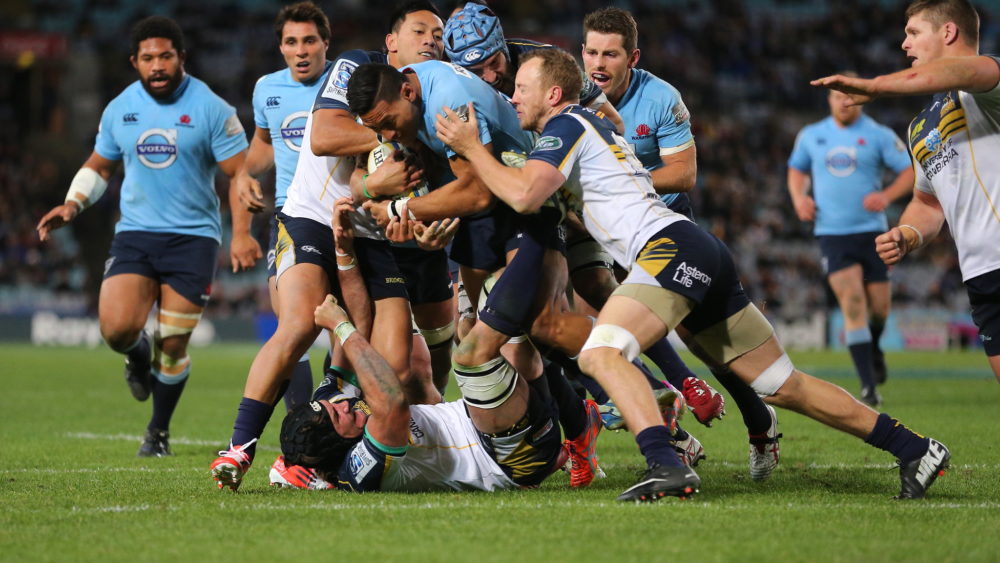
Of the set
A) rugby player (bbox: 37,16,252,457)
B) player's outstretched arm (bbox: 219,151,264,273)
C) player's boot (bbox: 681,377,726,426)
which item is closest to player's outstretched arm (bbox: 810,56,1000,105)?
player's boot (bbox: 681,377,726,426)

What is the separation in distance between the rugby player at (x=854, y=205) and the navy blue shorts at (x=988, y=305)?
5.59 metres

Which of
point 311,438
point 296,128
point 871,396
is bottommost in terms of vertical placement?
point 871,396

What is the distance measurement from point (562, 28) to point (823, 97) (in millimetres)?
7905

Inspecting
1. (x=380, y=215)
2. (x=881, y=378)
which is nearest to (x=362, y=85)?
(x=380, y=215)

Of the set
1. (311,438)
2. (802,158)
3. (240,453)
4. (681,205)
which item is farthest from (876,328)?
(240,453)

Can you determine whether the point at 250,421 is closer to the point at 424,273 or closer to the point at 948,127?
the point at 424,273

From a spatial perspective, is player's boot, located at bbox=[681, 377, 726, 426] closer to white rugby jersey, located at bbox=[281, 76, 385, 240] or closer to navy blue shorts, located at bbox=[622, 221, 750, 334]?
navy blue shorts, located at bbox=[622, 221, 750, 334]

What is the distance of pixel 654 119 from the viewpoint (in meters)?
7.77

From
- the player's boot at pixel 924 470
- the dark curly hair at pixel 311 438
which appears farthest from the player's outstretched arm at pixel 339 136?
the player's boot at pixel 924 470

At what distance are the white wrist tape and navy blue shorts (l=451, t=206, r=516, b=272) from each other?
3.67 meters

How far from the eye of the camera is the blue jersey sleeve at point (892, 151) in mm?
12742

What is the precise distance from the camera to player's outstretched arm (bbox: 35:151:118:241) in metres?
8.51

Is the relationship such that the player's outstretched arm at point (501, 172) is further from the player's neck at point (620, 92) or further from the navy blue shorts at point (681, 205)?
the navy blue shorts at point (681, 205)

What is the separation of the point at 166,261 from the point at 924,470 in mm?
5597
